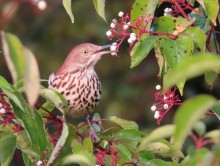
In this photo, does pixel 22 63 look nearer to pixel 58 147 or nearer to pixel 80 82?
pixel 58 147

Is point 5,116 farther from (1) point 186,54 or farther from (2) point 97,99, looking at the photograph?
(2) point 97,99

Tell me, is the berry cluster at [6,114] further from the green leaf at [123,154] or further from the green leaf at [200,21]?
the green leaf at [200,21]

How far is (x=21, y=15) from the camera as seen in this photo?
425 inches

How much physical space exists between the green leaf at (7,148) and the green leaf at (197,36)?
88 centimetres

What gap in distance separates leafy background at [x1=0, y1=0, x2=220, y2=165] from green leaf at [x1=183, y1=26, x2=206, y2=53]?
5.79 meters

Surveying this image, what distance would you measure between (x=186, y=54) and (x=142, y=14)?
291mm

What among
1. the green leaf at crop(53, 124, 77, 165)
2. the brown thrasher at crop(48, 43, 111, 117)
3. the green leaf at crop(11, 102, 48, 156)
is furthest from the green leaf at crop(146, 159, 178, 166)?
the brown thrasher at crop(48, 43, 111, 117)

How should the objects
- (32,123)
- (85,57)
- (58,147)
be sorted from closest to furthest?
(58,147) → (32,123) → (85,57)

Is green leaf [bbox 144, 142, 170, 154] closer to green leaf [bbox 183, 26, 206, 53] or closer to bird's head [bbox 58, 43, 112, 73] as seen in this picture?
green leaf [bbox 183, 26, 206, 53]

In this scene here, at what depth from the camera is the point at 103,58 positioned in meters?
9.95

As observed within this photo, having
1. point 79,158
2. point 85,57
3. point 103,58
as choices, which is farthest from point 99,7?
point 103,58

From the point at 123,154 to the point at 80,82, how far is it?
6.08ft

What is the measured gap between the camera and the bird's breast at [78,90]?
4.96 metres

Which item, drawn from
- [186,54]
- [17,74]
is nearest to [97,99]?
[186,54]
